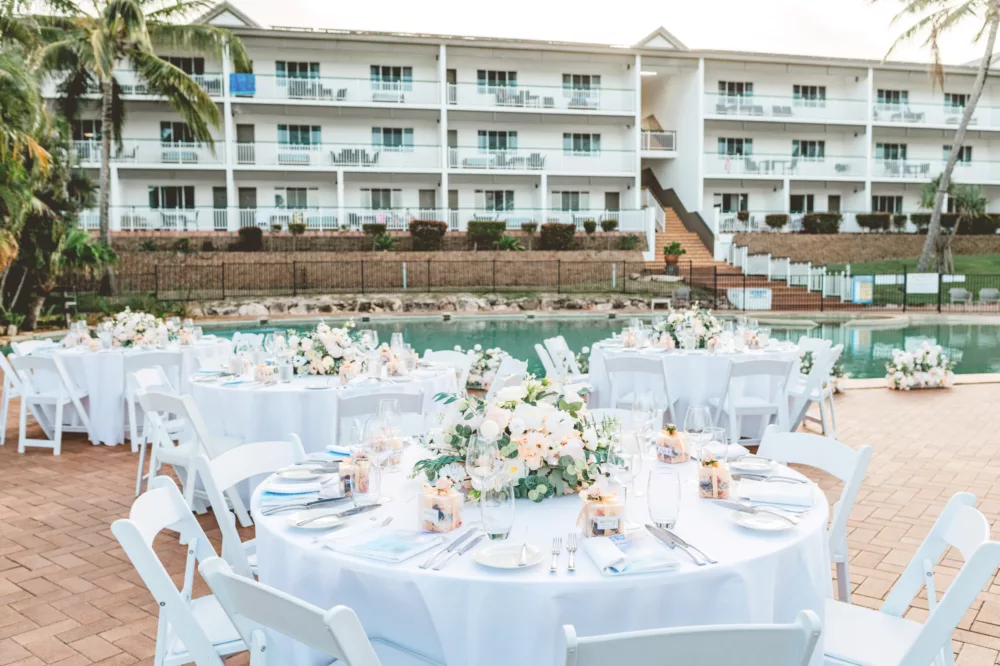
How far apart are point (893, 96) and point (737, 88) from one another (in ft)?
26.9

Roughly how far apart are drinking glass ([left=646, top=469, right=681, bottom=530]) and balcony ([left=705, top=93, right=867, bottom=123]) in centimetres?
3583

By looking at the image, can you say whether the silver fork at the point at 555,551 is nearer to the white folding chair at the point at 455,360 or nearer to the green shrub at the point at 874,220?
the white folding chair at the point at 455,360

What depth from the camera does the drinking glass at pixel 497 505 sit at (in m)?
2.64

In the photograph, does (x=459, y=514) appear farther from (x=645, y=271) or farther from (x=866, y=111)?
(x=866, y=111)

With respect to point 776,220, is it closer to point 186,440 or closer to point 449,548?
point 186,440

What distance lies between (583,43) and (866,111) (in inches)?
546

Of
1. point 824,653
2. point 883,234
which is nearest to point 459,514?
point 824,653

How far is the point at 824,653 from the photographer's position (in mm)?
2834

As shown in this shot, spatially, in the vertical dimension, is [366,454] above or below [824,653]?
above

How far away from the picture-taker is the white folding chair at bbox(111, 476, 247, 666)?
2533 millimetres

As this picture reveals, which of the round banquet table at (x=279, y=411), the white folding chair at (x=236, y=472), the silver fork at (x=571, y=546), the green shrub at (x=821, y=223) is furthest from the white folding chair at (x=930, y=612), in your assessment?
the green shrub at (x=821, y=223)

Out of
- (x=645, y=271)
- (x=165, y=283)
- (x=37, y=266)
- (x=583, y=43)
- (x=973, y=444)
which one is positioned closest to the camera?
(x=973, y=444)

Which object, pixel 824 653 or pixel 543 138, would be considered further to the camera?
pixel 543 138

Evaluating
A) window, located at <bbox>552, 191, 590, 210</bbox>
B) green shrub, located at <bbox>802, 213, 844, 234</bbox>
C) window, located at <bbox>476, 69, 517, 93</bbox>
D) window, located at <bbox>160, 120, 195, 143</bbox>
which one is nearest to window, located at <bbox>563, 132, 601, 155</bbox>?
window, located at <bbox>552, 191, 590, 210</bbox>
